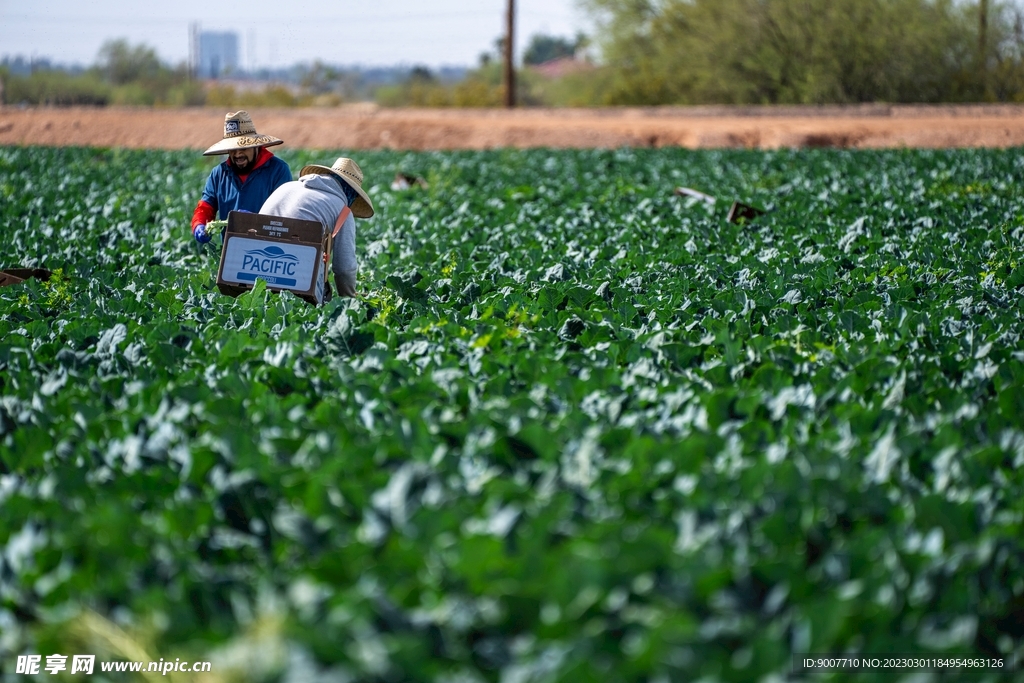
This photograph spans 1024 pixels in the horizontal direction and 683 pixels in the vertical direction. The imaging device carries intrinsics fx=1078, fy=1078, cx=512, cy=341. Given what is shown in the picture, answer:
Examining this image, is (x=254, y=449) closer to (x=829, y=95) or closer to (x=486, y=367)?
(x=486, y=367)

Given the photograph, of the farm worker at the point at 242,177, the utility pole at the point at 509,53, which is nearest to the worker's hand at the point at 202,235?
the farm worker at the point at 242,177

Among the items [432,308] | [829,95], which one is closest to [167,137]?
[829,95]

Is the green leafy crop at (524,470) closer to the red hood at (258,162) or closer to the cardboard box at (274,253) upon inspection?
the cardboard box at (274,253)

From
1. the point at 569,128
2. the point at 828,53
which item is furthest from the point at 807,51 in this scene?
the point at 569,128

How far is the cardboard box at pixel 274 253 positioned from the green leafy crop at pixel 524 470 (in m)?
0.24

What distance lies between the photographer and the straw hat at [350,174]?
21.1 ft

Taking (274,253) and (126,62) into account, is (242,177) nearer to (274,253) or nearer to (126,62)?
(274,253)

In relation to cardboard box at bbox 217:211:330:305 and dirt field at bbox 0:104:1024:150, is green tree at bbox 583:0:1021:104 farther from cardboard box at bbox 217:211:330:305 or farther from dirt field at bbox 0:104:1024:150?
cardboard box at bbox 217:211:330:305

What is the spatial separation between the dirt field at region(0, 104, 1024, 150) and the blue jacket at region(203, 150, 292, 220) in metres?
22.8

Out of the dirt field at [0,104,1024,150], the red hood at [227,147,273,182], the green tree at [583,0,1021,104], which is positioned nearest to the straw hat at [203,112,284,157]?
the red hood at [227,147,273,182]

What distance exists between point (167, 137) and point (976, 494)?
35.8 metres

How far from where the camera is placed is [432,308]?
6.11 metres

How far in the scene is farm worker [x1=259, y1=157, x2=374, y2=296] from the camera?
6.22 meters

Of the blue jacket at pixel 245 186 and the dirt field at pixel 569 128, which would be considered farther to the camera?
the dirt field at pixel 569 128
